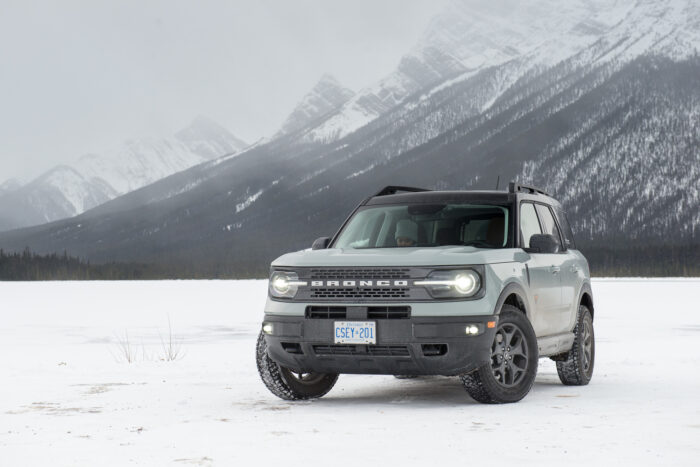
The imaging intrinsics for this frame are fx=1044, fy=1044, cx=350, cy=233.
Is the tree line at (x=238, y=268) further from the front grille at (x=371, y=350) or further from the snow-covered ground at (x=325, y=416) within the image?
the front grille at (x=371, y=350)

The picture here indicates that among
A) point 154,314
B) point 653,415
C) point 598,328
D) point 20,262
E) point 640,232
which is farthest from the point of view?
point 640,232

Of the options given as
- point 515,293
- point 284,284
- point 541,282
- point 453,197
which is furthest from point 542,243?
point 284,284

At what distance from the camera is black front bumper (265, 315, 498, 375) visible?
8.45 metres

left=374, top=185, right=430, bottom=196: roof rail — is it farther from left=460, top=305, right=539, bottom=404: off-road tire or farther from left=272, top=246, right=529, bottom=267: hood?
left=460, top=305, right=539, bottom=404: off-road tire

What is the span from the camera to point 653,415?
8.37 meters

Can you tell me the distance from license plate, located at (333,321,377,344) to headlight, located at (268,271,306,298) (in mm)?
570

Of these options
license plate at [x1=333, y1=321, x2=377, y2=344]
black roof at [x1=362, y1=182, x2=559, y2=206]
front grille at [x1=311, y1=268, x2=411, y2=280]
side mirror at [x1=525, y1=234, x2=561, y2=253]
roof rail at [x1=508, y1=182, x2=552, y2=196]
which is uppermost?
roof rail at [x1=508, y1=182, x2=552, y2=196]

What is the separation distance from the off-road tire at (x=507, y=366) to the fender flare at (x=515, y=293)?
0.13m

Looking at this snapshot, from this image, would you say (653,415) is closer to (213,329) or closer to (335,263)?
(335,263)

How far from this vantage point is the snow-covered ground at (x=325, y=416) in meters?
6.66

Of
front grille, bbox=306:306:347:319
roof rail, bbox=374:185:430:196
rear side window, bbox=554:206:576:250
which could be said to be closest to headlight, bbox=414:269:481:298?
front grille, bbox=306:306:347:319

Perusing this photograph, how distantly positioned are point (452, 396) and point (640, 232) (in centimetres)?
16524

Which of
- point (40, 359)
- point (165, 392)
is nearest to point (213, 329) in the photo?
point (40, 359)

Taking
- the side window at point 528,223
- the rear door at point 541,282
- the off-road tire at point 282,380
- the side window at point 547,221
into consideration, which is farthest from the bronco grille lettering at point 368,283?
the side window at point 547,221
